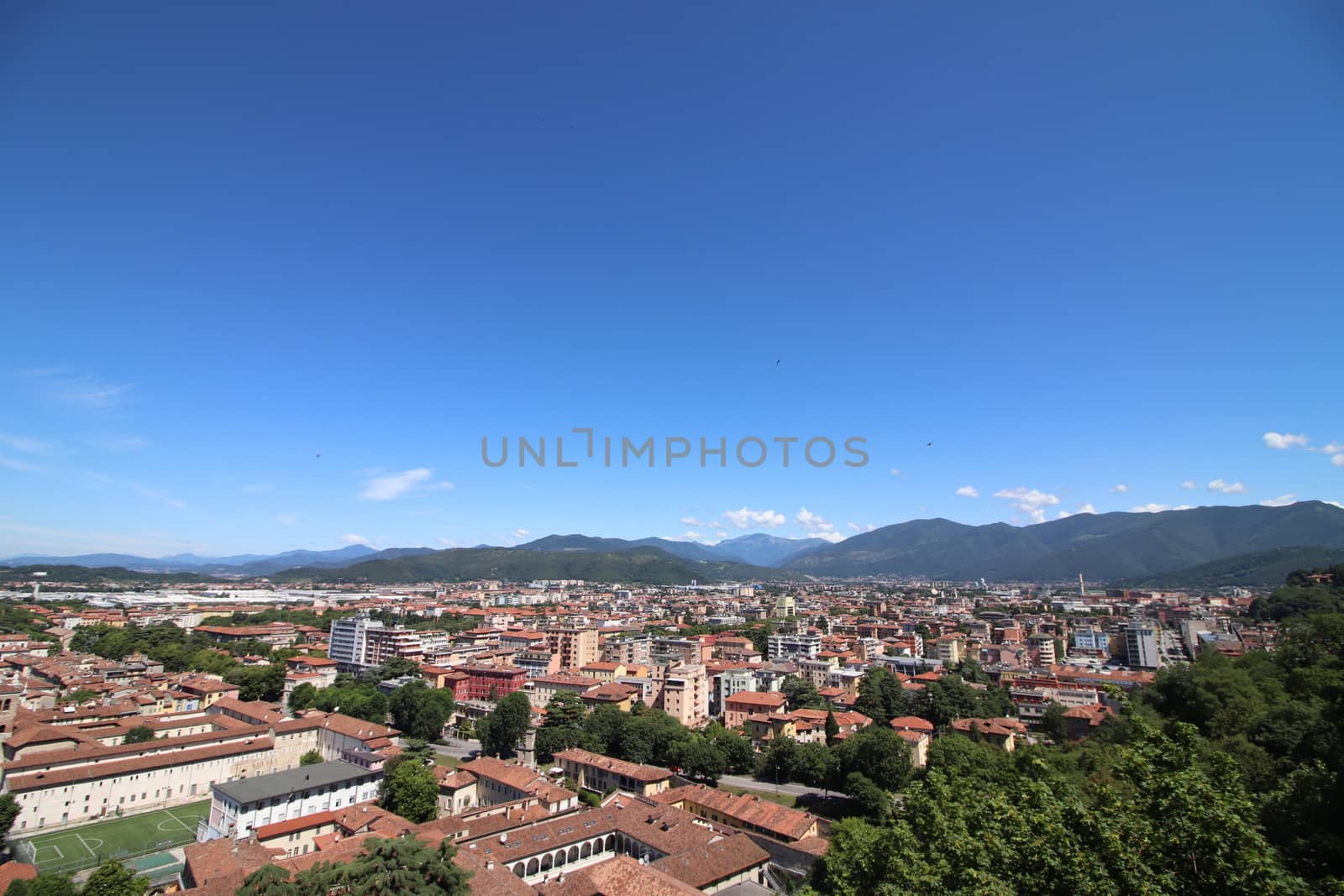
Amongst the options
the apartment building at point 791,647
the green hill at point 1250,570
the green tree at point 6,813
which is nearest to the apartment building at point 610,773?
the green tree at point 6,813

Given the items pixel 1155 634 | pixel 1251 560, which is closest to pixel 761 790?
pixel 1155 634

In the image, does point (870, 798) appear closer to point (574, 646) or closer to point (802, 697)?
point (802, 697)

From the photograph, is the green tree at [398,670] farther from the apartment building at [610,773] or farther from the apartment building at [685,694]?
the apartment building at [610,773]

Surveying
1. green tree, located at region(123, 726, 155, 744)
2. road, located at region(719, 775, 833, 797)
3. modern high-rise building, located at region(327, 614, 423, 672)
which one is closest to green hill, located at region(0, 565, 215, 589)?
modern high-rise building, located at region(327, 614, 423, 672)

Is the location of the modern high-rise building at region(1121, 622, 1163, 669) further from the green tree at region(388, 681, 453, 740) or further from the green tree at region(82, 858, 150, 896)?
the green tree at region(82, 858, 150, 896)

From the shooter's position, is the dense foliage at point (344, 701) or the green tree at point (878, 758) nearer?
the green tree at point (878, 758)

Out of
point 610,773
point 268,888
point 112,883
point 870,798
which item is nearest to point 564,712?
point 610,773
